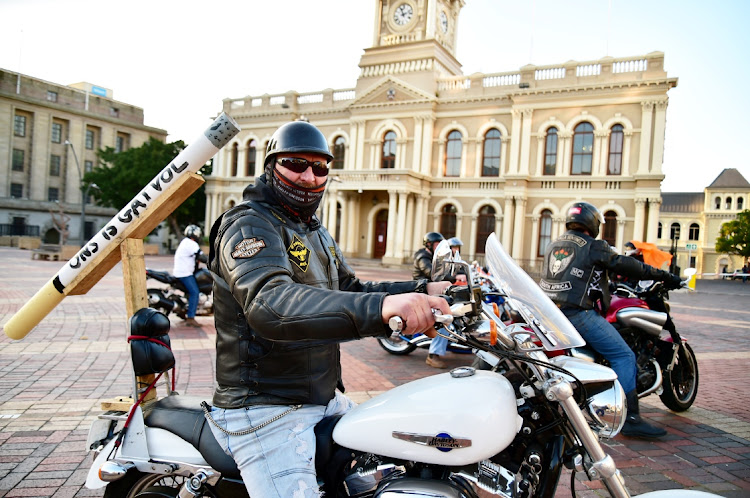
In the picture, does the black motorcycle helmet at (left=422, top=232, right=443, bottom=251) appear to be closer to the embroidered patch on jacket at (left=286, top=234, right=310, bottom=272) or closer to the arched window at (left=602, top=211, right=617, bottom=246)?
the embroidered patch on jacket at (left=286, top=234, right=310, bottom=272)

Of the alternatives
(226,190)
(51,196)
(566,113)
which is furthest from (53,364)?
(51,196)

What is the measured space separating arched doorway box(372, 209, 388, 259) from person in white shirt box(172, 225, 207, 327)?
80.7ft

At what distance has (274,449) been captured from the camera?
158cm

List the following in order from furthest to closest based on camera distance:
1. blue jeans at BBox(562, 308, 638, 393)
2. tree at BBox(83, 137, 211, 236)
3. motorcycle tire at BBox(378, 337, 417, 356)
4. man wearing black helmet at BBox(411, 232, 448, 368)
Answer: tree at BBox(83, 137, 211, 236) → motorcycle tire at BBox(378, 337, 417, 356) → man wearing black helmet at BBox(411, 232, 448, 368) → blue jeans at BBox(562, 308, 638, 393)

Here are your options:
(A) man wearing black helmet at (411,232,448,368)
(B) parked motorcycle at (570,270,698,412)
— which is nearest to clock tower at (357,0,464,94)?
(A) man wearing black helmet at (411,232,448,368)

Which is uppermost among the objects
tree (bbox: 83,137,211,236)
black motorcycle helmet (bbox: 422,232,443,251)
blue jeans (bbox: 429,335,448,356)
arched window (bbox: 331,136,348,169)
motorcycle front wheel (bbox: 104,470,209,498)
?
arched window (bbox: 331,136,348,169)

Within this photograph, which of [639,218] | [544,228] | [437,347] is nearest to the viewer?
[437,347]

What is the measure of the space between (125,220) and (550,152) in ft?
93.3

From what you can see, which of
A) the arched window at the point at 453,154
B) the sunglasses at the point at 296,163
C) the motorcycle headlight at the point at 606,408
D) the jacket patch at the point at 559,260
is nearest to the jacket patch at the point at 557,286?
the jacket patch at the point at 559,260

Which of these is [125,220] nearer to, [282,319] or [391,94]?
[282,319]

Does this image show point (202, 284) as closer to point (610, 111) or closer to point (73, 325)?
point (73, 325)

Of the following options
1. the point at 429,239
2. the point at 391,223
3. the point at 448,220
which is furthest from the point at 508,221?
the point at 429,239

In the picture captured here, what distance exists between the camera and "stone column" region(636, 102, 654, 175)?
80.3 feet

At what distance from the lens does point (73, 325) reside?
748cm
